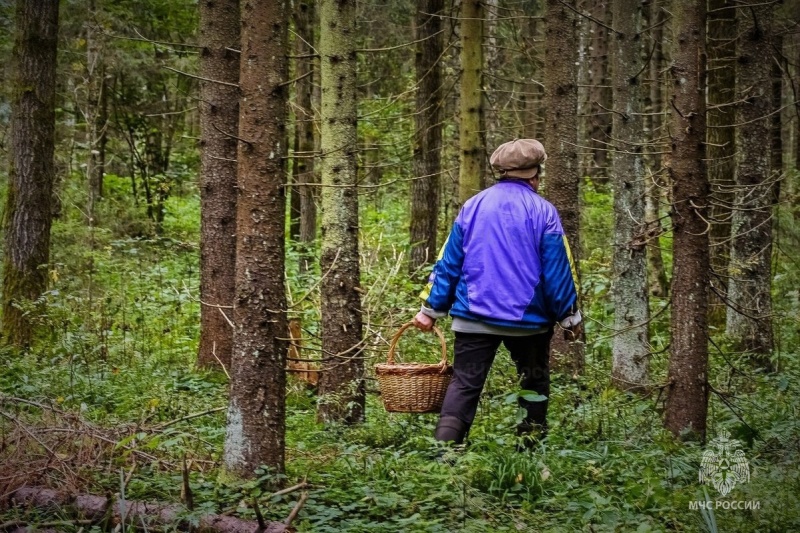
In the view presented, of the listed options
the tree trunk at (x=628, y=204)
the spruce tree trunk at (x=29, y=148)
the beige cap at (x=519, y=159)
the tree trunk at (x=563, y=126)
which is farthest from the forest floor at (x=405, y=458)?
the spruce tree trunk at (x=29, y=148)

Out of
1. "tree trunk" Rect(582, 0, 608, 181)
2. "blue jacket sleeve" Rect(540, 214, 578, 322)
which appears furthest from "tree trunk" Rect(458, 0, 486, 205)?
"blue jacket sleeve" Rect(540, 214, 578, 322)

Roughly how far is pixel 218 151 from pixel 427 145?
6446 mm

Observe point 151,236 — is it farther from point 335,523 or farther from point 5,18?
point 335,523

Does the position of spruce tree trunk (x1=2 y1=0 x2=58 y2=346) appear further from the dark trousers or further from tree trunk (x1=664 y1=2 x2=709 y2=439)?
tree trunk (x1=664 y1=2 x2=709 y2=439)

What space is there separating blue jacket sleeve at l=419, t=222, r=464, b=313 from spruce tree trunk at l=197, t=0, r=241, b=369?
129 inches


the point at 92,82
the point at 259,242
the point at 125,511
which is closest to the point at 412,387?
the point at 259,242

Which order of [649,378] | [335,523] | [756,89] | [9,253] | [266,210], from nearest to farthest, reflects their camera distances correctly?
[335,523] < [266,210] < [649,378] < [756,89] < [9,253]

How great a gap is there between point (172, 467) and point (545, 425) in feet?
8.79

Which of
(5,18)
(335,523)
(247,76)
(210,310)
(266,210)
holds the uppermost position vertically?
(5,18)

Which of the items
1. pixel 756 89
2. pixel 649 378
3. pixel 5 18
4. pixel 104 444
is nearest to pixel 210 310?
pixel 104 444

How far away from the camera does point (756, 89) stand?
9609mm

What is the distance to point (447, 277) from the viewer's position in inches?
234

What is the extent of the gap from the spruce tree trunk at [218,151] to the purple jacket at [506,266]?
3378mm

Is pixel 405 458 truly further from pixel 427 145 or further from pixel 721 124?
pixel 427 145
